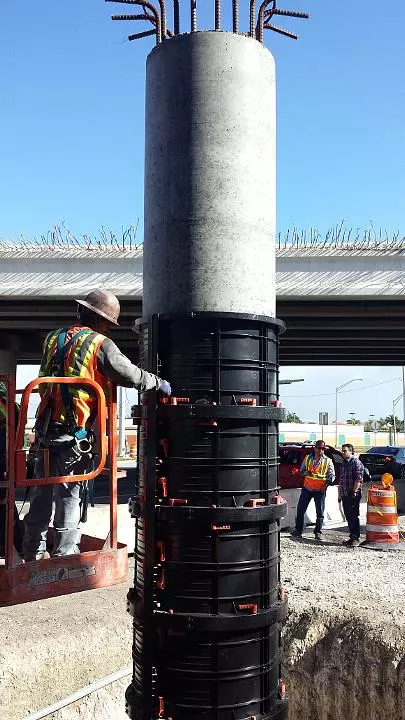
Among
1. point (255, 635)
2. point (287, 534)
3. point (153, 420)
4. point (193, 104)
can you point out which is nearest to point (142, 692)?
point (255, 635)

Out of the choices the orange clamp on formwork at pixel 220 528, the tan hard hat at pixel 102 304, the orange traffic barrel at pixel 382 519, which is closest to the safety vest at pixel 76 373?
the tan hard hat at pixel 102 304

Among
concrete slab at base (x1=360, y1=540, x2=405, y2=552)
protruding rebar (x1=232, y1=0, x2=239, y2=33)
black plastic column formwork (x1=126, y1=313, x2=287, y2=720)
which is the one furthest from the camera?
concrete slab at base (x1=360, y1=540, x2=405, y2=552)

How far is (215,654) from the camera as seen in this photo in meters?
3.54

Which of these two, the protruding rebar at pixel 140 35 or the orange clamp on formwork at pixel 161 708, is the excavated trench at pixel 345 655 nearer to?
the orange clamp on formwork at pixel 161 708

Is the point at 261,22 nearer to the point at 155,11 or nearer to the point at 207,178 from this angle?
the point at 155,11

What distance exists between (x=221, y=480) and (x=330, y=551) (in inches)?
331

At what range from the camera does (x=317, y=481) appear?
490 inches

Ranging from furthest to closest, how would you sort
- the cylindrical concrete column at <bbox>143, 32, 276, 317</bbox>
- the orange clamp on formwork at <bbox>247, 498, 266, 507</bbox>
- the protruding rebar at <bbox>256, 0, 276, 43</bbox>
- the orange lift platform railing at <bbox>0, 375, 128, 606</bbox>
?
the orange lift platform railing at <bbox>0, 375, 128, 606</bbox> → the protruding rebar at <bbox>256, 0, 276, 43</bbox> → the cylindrical concrete column at <bbox>143, 32, 276, 317</bbox> → the orange clamp on formwork at <bbox>247, 498, 266, 507</bbox>

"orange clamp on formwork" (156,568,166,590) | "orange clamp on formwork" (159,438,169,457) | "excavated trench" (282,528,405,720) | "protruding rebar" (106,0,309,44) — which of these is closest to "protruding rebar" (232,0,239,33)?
"protruding rebar" (106,0,309,44)

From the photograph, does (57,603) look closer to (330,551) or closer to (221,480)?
(221,480)

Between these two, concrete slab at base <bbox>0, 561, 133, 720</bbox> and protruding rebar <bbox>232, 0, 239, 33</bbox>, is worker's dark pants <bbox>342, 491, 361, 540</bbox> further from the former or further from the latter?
protruding rebar <bbox>232, 0, 239, 33</bbox>

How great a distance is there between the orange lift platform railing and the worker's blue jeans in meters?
0.12

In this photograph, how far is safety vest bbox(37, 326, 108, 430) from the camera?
454 cm

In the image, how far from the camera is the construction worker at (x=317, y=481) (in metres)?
12.4
